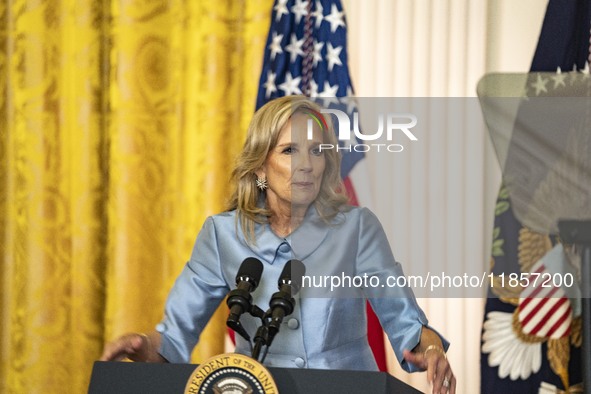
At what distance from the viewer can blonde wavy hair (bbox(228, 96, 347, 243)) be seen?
2312 millimetres

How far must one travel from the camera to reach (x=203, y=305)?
2.42 metres

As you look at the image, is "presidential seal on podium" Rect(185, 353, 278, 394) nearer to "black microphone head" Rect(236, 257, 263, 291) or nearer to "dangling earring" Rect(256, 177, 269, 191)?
"black microphone head" Rect(236, 257, 263, 291)

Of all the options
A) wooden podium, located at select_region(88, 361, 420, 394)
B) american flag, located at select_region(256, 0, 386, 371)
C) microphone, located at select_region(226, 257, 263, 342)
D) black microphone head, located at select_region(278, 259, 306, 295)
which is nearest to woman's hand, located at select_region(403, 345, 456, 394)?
wooden podium, located at select_region(88, 361, 420, 394)

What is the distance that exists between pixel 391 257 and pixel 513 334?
2.69ft

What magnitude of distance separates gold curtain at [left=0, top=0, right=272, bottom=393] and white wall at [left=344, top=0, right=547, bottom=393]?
1.73 feet

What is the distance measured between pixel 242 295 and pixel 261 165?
718 millimetres

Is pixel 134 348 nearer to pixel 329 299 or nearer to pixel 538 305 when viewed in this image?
pixel 329 299

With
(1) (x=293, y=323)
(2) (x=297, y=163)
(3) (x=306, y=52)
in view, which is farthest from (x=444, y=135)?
(3) (x=306, y=52)

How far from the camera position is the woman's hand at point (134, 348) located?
202 cm

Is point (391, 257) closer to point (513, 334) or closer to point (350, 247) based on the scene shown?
point (350, 247)

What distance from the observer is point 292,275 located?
192 cm

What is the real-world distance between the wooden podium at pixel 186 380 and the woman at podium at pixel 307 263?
443 millimetres

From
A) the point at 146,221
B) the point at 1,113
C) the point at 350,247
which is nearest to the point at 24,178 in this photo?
the point at 1,113

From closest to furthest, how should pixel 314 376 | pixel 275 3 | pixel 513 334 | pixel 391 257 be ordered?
pixel 314 376
pixel 391 257
pixel 513 334
pixel 275 3
